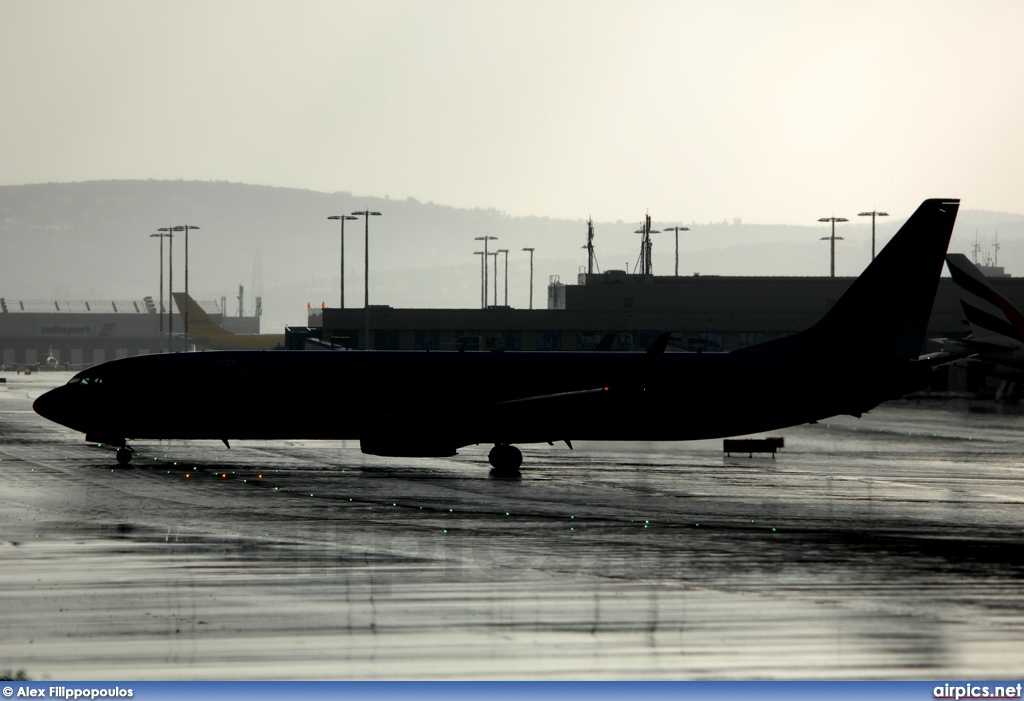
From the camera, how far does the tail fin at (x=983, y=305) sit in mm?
70125

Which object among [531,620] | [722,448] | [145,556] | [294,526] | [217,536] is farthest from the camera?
[722,448]

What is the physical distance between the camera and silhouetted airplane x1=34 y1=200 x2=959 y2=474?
135 feet

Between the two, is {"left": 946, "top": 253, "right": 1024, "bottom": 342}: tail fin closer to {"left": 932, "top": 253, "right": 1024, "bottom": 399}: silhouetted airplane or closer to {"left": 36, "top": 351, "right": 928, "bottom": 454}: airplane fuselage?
{"left": 932, "top": 253, "right": 1024, "bottom": 399}: silhouetted airplane

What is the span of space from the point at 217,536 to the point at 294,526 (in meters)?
2.16

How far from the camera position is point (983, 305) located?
7375cm

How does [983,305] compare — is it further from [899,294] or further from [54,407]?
[54,407]

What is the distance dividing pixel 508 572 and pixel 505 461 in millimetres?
18769

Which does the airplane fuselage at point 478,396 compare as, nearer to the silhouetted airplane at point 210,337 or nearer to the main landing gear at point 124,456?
the main landing gear at point 124,456

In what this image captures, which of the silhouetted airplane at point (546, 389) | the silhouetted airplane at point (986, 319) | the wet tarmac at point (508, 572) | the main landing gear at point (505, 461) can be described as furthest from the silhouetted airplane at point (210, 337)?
the main landing gear at point (505, 461)

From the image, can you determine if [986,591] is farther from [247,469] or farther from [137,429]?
[137,429]

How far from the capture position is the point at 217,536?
26.2 metres

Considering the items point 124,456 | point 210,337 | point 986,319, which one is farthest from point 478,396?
point 210,337

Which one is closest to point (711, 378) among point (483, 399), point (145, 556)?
point (483, 399)

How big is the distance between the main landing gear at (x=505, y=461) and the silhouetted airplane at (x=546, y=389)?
0.16 feet
